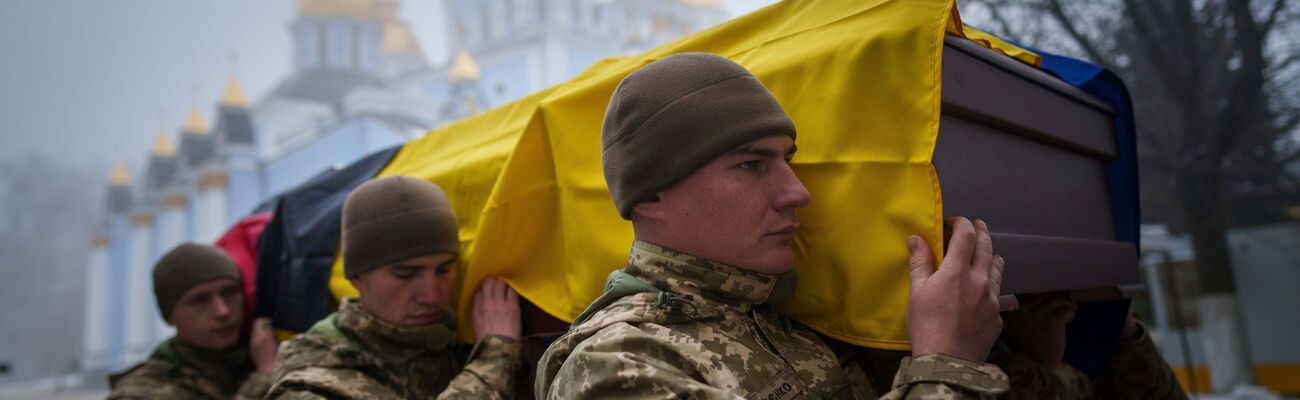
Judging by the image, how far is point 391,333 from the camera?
7.77ft

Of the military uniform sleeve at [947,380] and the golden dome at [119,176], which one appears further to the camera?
the golden dome at [119,176]

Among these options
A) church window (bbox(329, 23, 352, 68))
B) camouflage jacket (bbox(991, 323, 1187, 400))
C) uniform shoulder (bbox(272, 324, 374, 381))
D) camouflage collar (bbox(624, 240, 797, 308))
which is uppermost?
church window (bbox(329, 23, 352, 68))

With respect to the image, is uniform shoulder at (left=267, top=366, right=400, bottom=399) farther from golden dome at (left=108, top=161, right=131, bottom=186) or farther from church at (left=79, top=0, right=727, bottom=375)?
golden dome at (left=108, top=161, right=131, bottom=186)

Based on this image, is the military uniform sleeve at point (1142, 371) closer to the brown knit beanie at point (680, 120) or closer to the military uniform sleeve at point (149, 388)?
the brown knit beanie at point (680, 120)

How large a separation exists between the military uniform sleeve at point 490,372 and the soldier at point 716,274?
64 centimetres

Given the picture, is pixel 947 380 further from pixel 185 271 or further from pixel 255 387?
pixel 185 271

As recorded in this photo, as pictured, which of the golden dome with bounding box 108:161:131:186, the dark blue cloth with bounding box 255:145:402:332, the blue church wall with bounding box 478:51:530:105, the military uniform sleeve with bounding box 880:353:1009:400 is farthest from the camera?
the golden dome with bounding box 108:161:131:186

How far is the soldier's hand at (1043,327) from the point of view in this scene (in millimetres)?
2094

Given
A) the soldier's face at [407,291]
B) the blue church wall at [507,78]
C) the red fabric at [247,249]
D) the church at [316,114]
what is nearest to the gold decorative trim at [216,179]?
the church at [316,114]

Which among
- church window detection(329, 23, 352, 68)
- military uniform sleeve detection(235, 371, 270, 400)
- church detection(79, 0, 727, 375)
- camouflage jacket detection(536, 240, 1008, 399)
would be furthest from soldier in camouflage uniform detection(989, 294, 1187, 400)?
church window detection(329, 23, 352, 68)

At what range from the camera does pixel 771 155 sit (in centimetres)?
143

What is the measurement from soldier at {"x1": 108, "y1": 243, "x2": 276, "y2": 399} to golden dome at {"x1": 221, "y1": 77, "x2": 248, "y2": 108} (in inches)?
753

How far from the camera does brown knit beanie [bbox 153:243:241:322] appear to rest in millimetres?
3295

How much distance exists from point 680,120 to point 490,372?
1030mm
